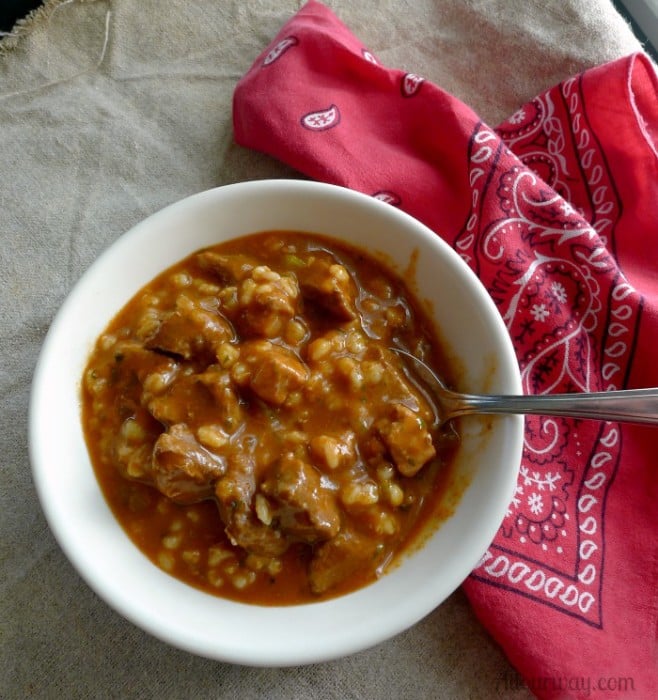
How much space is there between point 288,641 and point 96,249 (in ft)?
6.38

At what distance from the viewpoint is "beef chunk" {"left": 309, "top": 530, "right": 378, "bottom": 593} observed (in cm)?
213

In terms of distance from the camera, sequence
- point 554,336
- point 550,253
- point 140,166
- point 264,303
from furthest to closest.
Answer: point 140,166
point 550,253
point 554,336
point 264,303

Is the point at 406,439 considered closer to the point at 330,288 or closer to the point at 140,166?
the point at 330,288

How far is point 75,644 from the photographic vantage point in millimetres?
2502

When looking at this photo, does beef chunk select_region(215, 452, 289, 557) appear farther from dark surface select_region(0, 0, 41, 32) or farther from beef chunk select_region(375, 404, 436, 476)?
dark surface select_region(0, 0, 41, 32)

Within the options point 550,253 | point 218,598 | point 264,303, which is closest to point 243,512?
point 218,598

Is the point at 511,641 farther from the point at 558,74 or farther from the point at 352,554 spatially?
the point at 558,74

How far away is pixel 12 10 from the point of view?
332 cm

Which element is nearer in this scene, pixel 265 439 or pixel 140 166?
pixel 265 439

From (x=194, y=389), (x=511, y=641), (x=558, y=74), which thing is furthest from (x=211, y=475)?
(x=558, y=74)

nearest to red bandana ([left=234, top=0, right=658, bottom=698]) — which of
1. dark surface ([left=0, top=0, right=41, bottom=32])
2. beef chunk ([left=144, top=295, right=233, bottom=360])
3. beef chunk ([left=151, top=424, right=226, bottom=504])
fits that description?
beef chunk ([left=144, top=295, right=233, bottom=360])

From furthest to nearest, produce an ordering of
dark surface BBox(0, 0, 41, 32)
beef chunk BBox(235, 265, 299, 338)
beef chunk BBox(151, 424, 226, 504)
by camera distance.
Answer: dark surface BBox(0, 0, 41, 32)
beef chunk BBox(235, 265, 299, 338)
beef chunk BBox(151, 424, 226, 504)

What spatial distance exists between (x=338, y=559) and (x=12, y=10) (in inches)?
126

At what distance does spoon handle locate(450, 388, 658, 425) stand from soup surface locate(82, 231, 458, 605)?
0.28 metres
